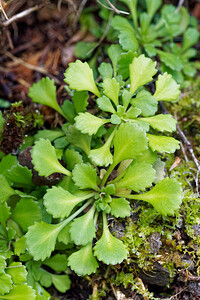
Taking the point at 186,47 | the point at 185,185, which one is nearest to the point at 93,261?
the point at 185,185

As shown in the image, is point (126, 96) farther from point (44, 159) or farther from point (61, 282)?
point (61, 282)

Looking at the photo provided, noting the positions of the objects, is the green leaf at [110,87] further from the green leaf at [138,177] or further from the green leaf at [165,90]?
the green leaf at [138,177]

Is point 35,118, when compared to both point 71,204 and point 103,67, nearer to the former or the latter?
point 103,67

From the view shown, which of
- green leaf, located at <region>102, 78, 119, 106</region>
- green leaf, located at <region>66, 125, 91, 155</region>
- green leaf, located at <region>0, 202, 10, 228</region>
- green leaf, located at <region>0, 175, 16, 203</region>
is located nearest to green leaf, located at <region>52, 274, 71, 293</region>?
green leaf, located at <region>0, 202, 10, 228</region>

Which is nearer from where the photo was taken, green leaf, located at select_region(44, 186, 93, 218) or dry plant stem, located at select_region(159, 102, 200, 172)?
green leaf, located at select_region(44, 186, 93, 218)

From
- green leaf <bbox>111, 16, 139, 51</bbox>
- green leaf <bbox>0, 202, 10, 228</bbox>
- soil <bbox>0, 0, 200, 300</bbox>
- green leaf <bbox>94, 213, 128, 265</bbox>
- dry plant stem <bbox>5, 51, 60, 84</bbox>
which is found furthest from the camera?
dry plant stem <bbox>5, 51, 60, 84</bbox>

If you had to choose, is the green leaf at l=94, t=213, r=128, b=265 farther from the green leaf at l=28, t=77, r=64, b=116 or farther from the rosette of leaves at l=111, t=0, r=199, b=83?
the rosette of leaves at l=111, t=0, r=199, b=83

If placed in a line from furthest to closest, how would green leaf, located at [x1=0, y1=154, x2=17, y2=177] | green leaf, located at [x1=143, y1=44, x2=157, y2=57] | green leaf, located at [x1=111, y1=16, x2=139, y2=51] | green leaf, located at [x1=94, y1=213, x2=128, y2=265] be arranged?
green leaf, located at [x1=143, y1=44, x2=157, y2=57] → green leaf, located at [x1=111, y1=16, x2=139, y2=51] → green leaf, located at [x1=0, y1=154, x2=17, y2=177] → green leaf, located at [x1=94, y1=213, x2=128, y2=265]
